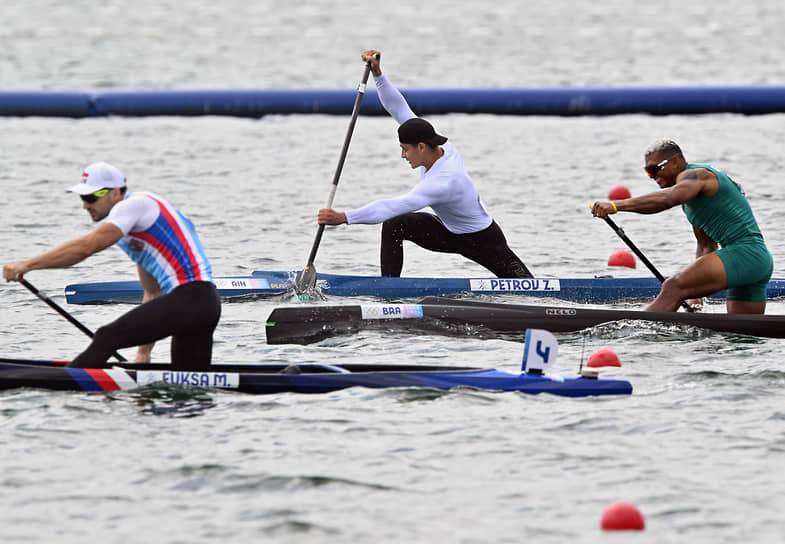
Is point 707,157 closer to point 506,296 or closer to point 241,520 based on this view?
point 506,296

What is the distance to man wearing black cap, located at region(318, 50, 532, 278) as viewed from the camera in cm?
1019

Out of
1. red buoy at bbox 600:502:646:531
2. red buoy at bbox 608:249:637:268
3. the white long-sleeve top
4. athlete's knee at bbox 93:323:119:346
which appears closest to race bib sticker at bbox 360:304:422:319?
the white long-sleeve top

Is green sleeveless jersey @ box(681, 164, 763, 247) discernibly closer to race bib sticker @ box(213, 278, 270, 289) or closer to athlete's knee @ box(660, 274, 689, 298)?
athlete's knee @ box(660, 274, 689, 298)

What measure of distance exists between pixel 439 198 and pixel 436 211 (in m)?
0.47

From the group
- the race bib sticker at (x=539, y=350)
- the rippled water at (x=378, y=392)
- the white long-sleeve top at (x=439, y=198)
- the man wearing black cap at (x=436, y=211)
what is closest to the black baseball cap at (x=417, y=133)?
the man wearing black cap at (x=436, y=211)

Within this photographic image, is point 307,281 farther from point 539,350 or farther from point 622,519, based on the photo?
point 622,519

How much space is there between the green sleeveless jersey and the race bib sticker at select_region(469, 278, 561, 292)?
6.13 ft

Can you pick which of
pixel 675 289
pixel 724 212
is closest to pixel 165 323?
pixel 675 289

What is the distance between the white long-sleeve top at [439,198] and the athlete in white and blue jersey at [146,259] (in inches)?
106

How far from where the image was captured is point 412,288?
11.1 m

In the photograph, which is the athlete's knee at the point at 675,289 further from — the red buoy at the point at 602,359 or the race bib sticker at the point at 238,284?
the race bib sticker at the point at 238,284

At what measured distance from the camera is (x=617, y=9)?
154 feet

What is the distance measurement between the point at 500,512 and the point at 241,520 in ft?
3.92

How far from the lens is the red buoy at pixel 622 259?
1268 centimetres
